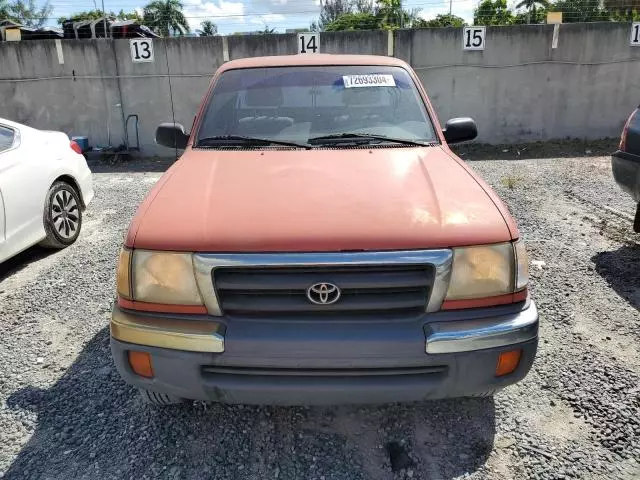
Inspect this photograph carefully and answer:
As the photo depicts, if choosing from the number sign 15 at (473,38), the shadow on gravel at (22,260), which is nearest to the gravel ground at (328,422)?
the shadow on gravel at (22,260)

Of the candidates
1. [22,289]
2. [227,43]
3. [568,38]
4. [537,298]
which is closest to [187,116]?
[227,43]

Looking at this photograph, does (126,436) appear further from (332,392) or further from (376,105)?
(376,105)

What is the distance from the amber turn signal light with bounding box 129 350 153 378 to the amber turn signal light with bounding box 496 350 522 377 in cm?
147

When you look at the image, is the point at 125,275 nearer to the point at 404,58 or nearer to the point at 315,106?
the point at 315,106

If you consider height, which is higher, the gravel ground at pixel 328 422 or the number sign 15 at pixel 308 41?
the number sign 15 at pixel 308 41

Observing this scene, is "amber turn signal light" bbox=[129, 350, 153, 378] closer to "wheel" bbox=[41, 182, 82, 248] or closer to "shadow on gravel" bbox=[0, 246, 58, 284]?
"shadow on gravel" bbox=[0, 246, 58, 284]

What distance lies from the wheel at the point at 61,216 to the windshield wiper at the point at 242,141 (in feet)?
8.46

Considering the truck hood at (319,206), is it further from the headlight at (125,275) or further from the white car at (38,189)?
the white car at (38,189)

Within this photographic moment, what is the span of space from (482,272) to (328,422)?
3.81ft

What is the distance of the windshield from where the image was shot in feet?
10.6

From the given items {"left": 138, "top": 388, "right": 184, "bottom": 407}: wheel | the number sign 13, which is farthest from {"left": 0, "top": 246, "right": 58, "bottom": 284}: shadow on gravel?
the number sign 13

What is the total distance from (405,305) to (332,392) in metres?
0.47

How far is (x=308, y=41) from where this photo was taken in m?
10.6

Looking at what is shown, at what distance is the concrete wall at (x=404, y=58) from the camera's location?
10641 millimetres
